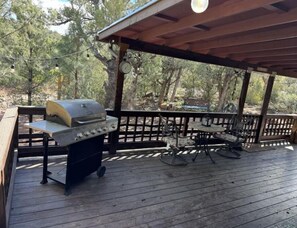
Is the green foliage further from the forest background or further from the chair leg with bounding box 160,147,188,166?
the chair leg with bounding box 160,147,188,166

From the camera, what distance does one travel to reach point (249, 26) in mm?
2498

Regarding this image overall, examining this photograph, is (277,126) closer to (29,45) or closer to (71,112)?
(71,112)

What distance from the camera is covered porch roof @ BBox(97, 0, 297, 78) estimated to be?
214cm

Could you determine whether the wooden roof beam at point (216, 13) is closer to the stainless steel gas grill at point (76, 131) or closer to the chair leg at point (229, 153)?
the stainless steel gas grill at point (76, 131)

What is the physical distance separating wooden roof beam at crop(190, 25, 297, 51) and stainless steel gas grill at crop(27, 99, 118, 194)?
6.92 feet

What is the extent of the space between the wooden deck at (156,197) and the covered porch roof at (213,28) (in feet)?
6.89

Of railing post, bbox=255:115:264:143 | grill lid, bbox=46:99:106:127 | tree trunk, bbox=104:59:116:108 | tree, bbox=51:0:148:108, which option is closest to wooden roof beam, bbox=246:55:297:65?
railing post, bbox=255:115:264:143

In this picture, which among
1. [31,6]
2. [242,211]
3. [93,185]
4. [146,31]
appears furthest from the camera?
[31,6]

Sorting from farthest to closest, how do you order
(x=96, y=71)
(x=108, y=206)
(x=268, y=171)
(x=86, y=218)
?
(x=96, y=71), (x=268, y=171), (x=108, y=206), (x=86, y=218)

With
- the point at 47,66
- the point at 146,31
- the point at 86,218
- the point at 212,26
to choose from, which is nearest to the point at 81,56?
the point at 47,66

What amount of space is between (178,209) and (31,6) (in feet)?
29.6

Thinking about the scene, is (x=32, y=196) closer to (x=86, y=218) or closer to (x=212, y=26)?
(x=86, y=218)

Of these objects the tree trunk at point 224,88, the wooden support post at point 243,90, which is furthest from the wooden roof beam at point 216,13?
the tree trunk at point 224,88

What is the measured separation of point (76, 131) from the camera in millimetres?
2426
